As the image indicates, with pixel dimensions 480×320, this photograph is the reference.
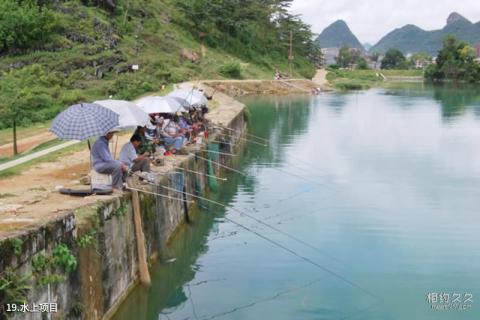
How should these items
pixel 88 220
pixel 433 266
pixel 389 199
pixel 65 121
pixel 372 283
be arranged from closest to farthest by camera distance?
pixel 88 220, pixel 65 121, pixel 372 283, pixel 433 266, pixel 389 199

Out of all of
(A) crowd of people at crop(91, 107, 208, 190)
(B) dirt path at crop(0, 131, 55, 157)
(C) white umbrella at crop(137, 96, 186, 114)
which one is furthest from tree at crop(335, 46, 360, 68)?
(C) white umbrella at crop(137, 96, 186, 114)

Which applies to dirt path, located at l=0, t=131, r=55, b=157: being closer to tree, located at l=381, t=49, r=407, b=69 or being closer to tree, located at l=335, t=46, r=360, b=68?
tree, located at l=335, t=46, r=360, b=68

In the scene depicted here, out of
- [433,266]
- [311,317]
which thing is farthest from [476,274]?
[311,317]

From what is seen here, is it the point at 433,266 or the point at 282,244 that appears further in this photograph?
the point at 282,244

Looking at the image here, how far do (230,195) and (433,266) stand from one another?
30.3 feet

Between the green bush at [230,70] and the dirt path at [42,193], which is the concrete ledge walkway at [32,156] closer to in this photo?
the dirt path at [42,193]

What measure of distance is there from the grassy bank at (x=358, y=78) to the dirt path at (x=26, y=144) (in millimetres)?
64960

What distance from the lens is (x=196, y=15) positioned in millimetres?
74875

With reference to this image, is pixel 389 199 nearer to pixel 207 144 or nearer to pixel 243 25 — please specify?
pixel 207 144

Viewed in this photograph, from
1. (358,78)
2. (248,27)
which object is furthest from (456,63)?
(248,27)

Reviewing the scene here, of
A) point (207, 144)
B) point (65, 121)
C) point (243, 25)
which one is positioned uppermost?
point (243, 25)

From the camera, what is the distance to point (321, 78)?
91.1 meters

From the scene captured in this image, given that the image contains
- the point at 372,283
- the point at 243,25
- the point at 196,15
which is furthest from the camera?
the point at 243,25

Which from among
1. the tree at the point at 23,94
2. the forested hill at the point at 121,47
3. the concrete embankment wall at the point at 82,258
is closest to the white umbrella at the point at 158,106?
the concrete embankment wall at the point at 82,258
